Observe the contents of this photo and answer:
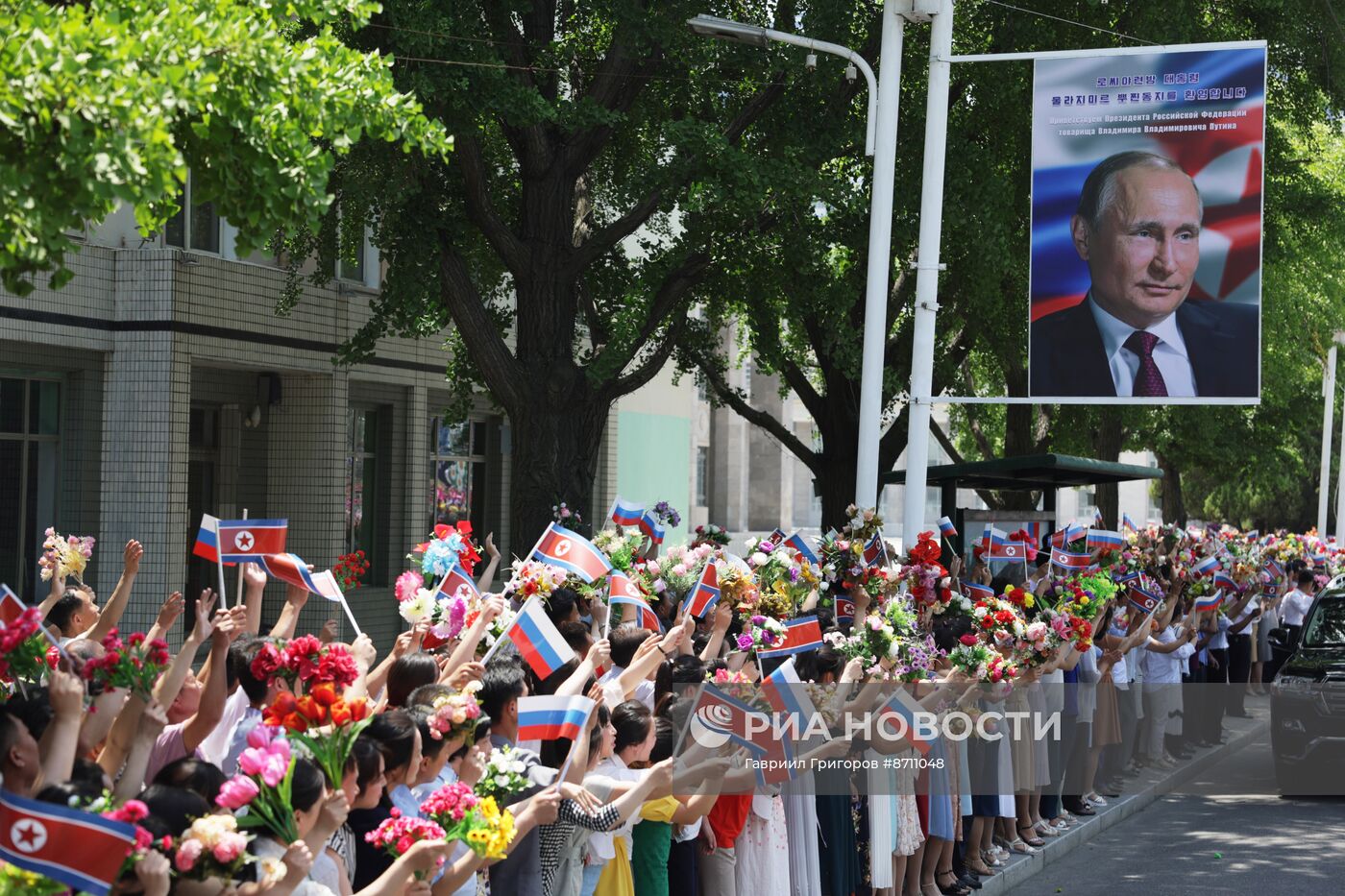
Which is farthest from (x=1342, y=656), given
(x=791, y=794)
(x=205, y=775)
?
(x=205, y=775)

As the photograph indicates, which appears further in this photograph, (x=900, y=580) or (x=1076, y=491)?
(x=1076, y=491)

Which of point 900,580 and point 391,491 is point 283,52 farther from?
point 391,491

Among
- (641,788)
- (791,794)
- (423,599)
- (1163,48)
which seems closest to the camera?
(641,788)

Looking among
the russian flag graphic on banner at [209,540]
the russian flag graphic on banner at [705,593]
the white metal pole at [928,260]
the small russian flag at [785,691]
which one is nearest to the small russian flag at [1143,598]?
the white metal pole at [928,260]

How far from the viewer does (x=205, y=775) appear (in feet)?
15.3

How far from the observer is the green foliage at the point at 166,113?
15.2ft

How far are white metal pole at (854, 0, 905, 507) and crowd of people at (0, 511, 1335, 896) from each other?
24.7 inches

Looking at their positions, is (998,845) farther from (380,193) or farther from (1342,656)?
(380,193)

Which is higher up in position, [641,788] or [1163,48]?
[1163,48]

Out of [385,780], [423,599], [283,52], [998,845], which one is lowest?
[998,845]

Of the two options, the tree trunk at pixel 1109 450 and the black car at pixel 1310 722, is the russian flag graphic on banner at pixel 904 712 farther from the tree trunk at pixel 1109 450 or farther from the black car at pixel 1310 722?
the tree trunk at pixel 1109 450

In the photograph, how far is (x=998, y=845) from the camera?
11625 mm

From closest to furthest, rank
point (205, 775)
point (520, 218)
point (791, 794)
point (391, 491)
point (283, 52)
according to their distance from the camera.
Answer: point (205, 775)
point (283, 52)
point (791, 794)
point (520, 218)
point (391, 491)

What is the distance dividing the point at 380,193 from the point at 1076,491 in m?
57.7
